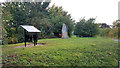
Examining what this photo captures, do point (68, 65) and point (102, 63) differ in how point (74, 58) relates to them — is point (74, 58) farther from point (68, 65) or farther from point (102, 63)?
point (102, 63)

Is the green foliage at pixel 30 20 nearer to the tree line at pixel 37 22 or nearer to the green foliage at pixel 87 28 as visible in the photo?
the tree line at pixel 37 22

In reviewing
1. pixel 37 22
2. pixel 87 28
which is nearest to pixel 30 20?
pixel 37 22

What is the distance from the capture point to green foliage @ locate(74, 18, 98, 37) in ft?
45.5

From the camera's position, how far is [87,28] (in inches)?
552

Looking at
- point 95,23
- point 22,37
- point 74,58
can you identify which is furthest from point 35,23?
point 95,23

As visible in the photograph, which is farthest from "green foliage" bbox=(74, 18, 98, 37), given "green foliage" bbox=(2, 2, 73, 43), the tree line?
"green foliage" bbox=(2, 2, 73, 43)

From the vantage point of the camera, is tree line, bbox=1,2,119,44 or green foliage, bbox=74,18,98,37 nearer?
tree line, bbox=1,2,119,44

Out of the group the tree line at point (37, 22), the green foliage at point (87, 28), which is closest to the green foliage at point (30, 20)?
the tree line at point (37, 22)

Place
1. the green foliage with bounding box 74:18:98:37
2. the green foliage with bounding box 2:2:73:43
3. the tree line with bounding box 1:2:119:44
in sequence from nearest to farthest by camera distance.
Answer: the tree line with bounding box 1:2:119:44
the green foliage with bounding box 2:2:73:43
the green foliage with bounding box 74:18:98:37

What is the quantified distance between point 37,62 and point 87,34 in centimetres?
1172

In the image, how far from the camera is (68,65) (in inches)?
139

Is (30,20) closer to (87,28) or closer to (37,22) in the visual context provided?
(37,22)

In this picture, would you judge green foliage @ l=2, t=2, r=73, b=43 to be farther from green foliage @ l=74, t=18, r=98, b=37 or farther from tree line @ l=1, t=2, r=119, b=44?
green foliage @ l=74, t=18, r=98, b=37

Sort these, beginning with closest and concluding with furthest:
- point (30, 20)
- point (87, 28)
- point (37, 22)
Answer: point (30, 20), point (37, 22), point (87, 28)
